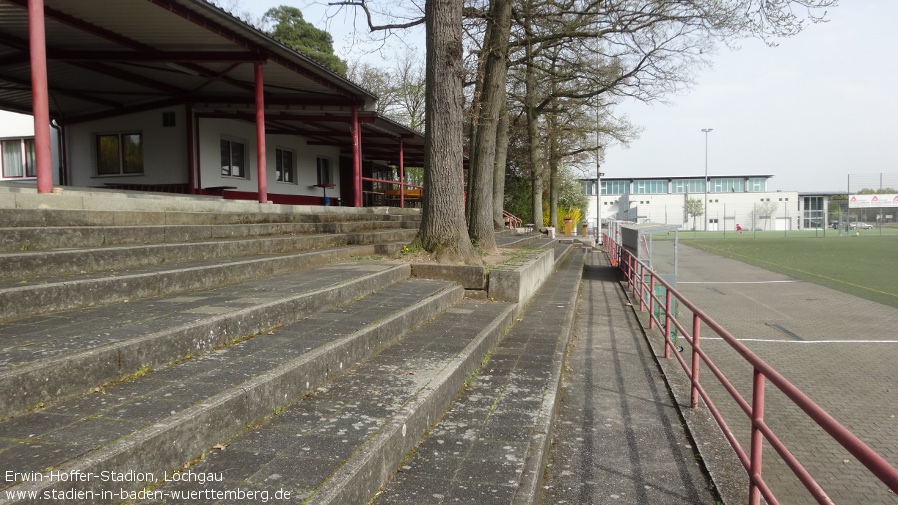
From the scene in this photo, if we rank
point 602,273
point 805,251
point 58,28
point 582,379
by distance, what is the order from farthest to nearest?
point 805,251 → point 602,273 → point 58,28 → point 582,379

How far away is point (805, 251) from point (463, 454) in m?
34.2

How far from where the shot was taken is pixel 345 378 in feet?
12.5

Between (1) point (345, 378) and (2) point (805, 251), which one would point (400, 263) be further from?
(2) point (805, 251)

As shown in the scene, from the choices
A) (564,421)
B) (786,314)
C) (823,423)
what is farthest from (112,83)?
(786,314)

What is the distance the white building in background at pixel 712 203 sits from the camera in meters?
71.9

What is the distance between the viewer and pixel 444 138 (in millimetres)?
8039

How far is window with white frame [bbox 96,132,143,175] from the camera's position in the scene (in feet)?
48.4

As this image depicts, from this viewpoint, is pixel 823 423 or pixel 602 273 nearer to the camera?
pixel 823 423

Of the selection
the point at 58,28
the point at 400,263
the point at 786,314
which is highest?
the point at 58,28

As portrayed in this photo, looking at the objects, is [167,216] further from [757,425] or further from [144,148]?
[144,148]

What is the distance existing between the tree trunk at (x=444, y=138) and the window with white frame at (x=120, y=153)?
1034cm

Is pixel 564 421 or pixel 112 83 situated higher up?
pixel 112 83

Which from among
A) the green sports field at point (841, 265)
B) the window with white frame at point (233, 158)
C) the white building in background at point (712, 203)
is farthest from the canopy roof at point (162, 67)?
the white building in background at point (712, 203)

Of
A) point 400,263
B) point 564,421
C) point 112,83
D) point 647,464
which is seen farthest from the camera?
point 112,83
